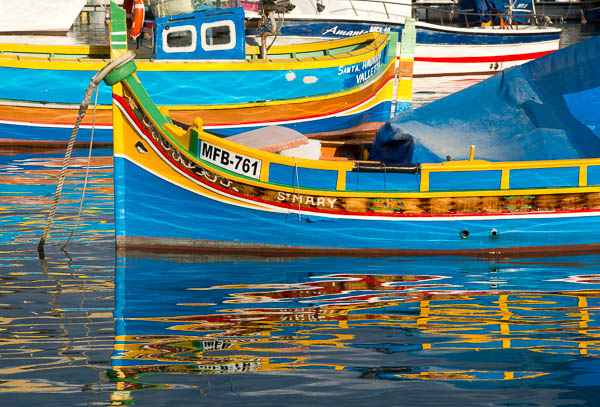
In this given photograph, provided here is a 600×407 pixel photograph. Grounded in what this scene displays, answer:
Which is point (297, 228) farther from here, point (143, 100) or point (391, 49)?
point (391, 49)

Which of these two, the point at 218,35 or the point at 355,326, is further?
the point at 218,35

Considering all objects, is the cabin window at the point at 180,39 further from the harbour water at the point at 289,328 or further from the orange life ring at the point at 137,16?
the harbour water at the point at 289,328

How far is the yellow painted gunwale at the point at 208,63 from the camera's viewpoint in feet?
57.3

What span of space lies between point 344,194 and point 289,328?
2.63 meters

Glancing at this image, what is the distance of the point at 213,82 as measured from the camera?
18391 mm

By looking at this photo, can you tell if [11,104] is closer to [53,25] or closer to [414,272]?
[53,25]

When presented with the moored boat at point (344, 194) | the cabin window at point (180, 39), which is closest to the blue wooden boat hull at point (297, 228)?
the moored boat at point (344, 194)

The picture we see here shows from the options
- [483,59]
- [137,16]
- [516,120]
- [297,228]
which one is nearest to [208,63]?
[137,16]

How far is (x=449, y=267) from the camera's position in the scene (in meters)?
10.0

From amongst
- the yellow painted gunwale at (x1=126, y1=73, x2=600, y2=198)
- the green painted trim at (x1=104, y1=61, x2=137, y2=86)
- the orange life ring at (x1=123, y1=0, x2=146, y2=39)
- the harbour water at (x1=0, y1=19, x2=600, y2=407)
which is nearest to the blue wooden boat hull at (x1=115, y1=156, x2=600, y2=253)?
the harbour water at (x1=0, y1=19, x2=600, y2=407)

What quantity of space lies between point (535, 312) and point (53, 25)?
20.5 meters

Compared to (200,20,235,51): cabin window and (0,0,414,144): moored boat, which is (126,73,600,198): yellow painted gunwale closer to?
(0,0,414,144): moored boat

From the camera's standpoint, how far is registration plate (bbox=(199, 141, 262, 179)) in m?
10.0

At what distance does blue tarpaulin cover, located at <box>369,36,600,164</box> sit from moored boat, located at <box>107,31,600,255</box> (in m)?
0.04
